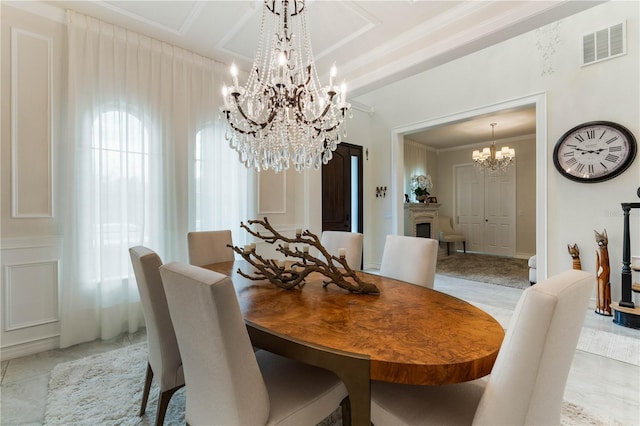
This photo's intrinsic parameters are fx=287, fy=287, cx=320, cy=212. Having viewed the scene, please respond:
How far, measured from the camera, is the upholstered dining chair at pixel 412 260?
1.87 m

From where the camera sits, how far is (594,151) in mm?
3184

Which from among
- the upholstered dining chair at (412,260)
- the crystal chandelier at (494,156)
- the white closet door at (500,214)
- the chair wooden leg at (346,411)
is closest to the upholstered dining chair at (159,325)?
the chair wooden leg at (346,411)

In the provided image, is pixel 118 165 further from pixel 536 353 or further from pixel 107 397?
pixel 536 353

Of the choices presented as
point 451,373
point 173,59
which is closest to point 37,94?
point 173,59

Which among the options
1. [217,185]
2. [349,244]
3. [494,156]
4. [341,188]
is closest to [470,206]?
[494,156]

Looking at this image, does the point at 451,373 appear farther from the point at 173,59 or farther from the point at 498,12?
the point at 173,59

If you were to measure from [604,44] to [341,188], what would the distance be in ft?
11.9

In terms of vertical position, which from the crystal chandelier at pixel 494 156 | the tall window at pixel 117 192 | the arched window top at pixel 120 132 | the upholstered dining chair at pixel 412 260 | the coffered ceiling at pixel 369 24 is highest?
the coffered ceiling at pixel 369 24

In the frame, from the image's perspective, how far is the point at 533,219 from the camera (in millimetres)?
6480

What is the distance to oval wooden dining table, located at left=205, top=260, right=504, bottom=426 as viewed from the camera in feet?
2.88

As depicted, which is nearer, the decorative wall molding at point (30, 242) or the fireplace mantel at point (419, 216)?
the decorative wall molding at point (30, 242)

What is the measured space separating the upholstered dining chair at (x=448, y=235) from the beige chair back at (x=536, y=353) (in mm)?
6849

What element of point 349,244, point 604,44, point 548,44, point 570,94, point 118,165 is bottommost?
point 349,244

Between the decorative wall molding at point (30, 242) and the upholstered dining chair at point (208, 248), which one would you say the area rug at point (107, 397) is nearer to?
the upholstered dining chair at point (208, 248)
